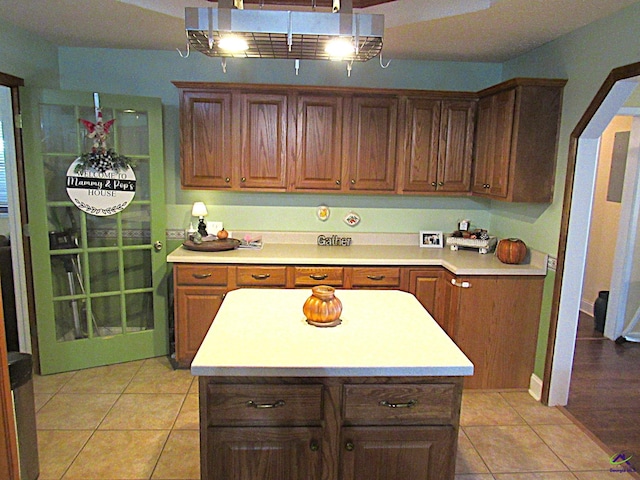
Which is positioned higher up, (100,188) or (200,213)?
(100,188)

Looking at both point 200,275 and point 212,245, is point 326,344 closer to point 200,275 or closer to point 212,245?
point 200,275

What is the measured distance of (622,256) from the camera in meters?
4.38

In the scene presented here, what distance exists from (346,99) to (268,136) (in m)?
0.66

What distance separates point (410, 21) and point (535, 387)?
8.51 feet

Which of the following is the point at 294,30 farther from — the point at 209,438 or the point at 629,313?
the point at 629,313

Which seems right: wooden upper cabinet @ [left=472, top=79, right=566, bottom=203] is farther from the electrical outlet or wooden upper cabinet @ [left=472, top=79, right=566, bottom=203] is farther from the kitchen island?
the electrical outlet

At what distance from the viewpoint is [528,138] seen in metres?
3.13

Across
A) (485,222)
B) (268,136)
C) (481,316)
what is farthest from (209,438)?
(485,222)

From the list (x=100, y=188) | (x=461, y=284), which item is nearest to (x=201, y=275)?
(x=100, y=188)

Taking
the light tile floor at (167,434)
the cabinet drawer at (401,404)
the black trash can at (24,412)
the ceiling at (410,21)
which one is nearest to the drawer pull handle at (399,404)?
the cabinet drawer at (401,404)

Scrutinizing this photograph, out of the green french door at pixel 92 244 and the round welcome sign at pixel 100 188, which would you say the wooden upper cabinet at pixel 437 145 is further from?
the round welcome sign at pixel 100 188

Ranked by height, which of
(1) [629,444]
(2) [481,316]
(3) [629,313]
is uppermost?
(2) [481,316]

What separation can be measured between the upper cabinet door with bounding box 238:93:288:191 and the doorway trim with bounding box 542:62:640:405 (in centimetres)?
199

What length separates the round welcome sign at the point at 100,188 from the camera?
11.2 ft
